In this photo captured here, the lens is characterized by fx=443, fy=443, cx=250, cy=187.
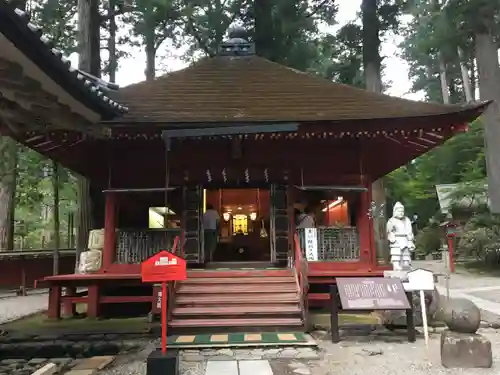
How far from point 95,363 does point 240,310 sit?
2.55m

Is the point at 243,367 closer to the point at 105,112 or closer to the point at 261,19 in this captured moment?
the point at 105,112

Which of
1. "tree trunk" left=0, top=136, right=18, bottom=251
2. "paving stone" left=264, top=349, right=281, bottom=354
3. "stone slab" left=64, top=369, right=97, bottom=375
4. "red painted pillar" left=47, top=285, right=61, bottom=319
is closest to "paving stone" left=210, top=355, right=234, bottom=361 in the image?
"paving stone" left=264, top=349, right=281, bottom=354

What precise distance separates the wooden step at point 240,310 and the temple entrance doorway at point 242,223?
19.0 ft

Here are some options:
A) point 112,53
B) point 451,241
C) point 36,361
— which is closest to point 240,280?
point 36,361

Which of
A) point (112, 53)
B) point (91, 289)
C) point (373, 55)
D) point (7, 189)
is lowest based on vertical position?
point (91, 289)

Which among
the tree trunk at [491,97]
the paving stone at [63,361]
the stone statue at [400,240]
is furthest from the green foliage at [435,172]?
the paving stone at [63,361]

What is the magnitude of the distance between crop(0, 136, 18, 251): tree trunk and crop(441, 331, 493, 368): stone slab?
1522cm

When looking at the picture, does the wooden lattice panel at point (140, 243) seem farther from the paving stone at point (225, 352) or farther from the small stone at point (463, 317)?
the small stone at point (463, 317)

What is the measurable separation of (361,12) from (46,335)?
52.8 ft

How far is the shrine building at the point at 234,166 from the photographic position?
7.77 meters

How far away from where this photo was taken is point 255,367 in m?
5.27

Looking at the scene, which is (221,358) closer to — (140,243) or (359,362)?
(359,362)

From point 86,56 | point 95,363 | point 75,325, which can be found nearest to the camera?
point 95,363

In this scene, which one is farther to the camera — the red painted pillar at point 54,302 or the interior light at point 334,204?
the interior light at point 334,204
